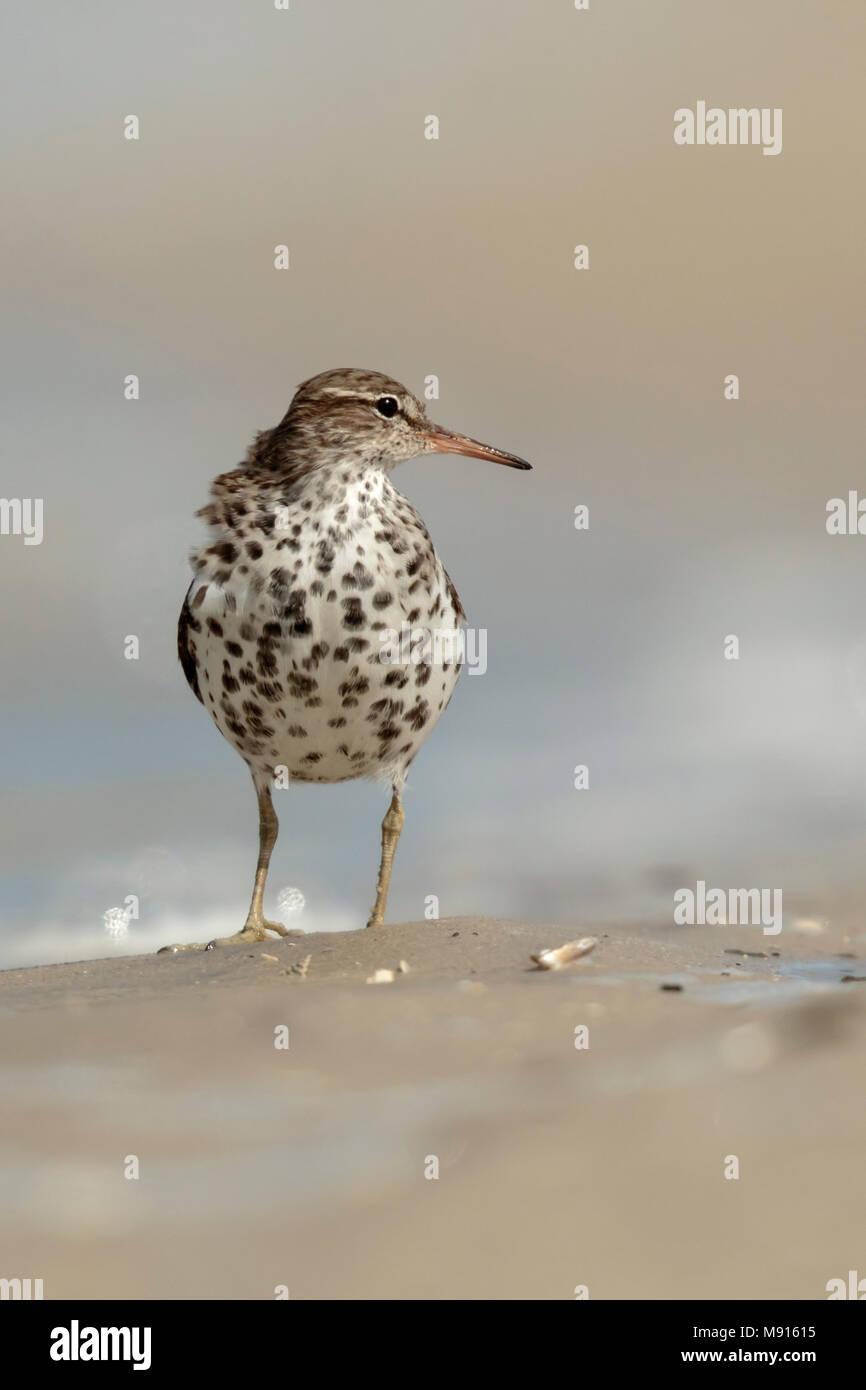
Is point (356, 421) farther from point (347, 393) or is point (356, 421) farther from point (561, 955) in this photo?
point (561, 955)

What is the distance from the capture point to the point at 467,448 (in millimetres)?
11188

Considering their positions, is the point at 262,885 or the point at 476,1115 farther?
the point at 262,885

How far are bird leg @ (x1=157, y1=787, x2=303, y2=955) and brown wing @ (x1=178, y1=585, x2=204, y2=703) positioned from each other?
2.93ft

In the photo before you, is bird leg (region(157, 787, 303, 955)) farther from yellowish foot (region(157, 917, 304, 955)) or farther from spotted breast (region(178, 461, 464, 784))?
spotted breast (region(178, 461, 464, 784))

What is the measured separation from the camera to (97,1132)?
5.96 meters

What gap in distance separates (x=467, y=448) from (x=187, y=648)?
258 cm

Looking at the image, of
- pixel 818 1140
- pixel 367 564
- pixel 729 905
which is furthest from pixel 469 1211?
pixel 729 905

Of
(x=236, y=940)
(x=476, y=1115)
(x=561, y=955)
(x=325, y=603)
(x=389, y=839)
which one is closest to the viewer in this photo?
(x=476, y=1115)

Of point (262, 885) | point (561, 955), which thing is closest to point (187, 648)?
point (262, 885)

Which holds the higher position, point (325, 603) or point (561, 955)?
point (325, 603)

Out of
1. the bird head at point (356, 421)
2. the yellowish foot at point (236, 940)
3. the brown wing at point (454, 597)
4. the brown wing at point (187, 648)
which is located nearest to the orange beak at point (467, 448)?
the bird head at point (356, 421)

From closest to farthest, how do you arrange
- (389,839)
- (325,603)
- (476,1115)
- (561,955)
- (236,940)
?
(476,1115)
(561,955)
(325,603)
(236,940)
(389,839)

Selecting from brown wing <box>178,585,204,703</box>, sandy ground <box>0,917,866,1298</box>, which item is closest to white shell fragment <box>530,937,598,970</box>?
sandy ground <box>0,917,866,1298</box>
